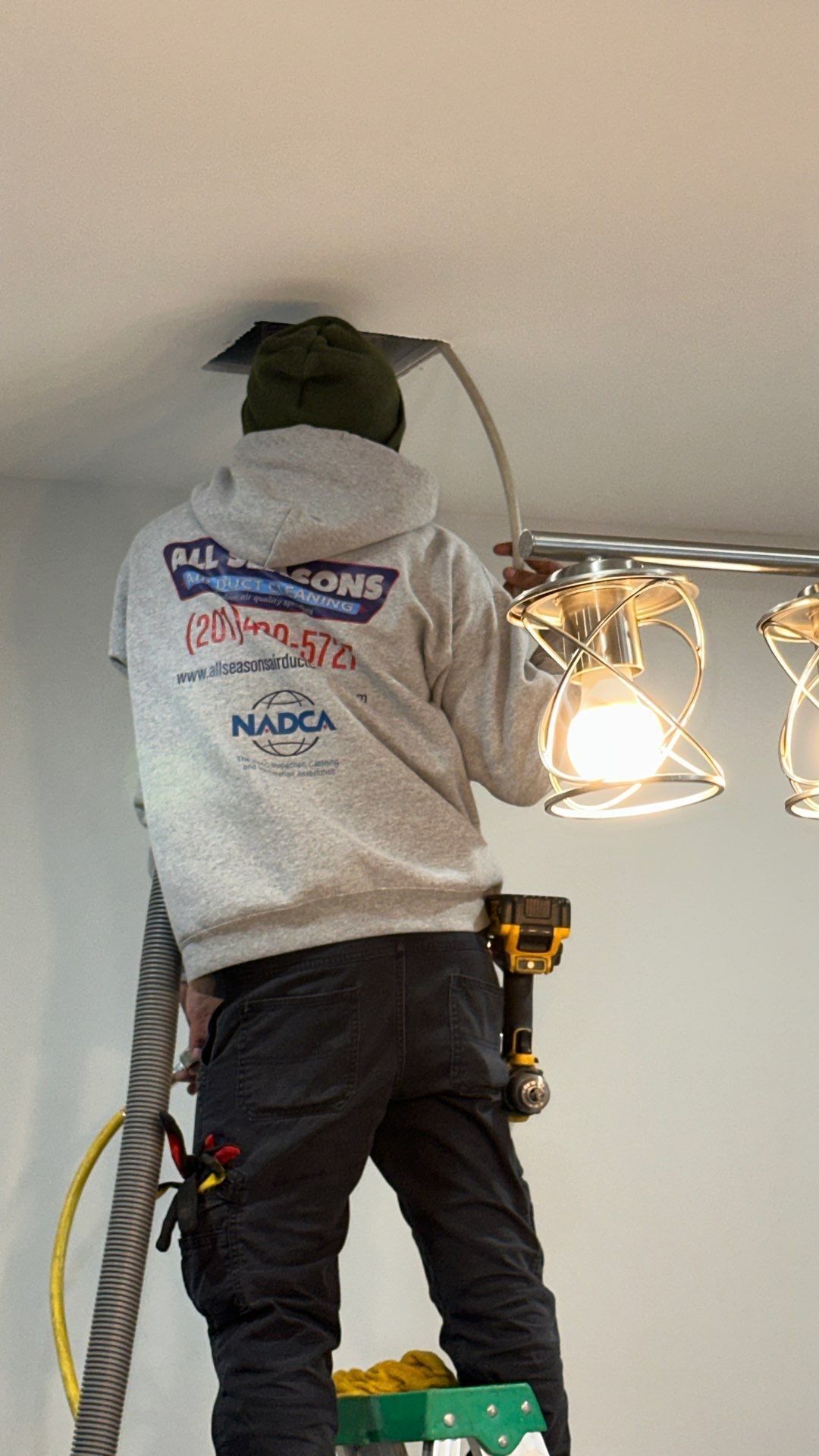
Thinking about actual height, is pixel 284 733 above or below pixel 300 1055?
above

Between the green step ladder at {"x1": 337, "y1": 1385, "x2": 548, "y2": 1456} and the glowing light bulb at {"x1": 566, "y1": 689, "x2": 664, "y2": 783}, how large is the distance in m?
0.71

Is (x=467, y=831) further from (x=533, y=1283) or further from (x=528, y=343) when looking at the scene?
(x=528, y=343)

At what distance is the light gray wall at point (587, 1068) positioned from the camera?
83.8 inches

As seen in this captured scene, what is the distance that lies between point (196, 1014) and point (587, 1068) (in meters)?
0.92

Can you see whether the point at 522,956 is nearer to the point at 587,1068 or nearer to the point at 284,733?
the point at 284,733

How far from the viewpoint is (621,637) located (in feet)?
3.89

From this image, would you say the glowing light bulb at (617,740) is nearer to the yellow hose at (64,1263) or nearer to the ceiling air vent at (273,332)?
the ceiling air vent at (273,332)

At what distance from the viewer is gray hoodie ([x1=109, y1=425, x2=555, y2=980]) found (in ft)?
5.10

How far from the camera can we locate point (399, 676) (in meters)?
1.67

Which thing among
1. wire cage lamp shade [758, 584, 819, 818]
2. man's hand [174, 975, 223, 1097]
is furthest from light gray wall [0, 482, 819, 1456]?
wire cage lamp shade [758, 584, 819, 818]

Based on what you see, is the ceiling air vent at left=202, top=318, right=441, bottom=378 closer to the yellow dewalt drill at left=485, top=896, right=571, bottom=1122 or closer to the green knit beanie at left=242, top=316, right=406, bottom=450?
the green knit beanie at left=242, top=316, right=406, bottom=450

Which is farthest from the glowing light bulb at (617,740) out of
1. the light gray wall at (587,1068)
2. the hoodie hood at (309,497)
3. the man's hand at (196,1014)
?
the light gray wall at (587,1068)

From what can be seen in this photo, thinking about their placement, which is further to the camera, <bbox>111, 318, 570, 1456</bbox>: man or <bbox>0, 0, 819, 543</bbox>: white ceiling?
<bbox>111, 318, 570, 1456</bbox>: man

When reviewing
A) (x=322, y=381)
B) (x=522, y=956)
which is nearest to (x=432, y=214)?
(x=322, y=381)
